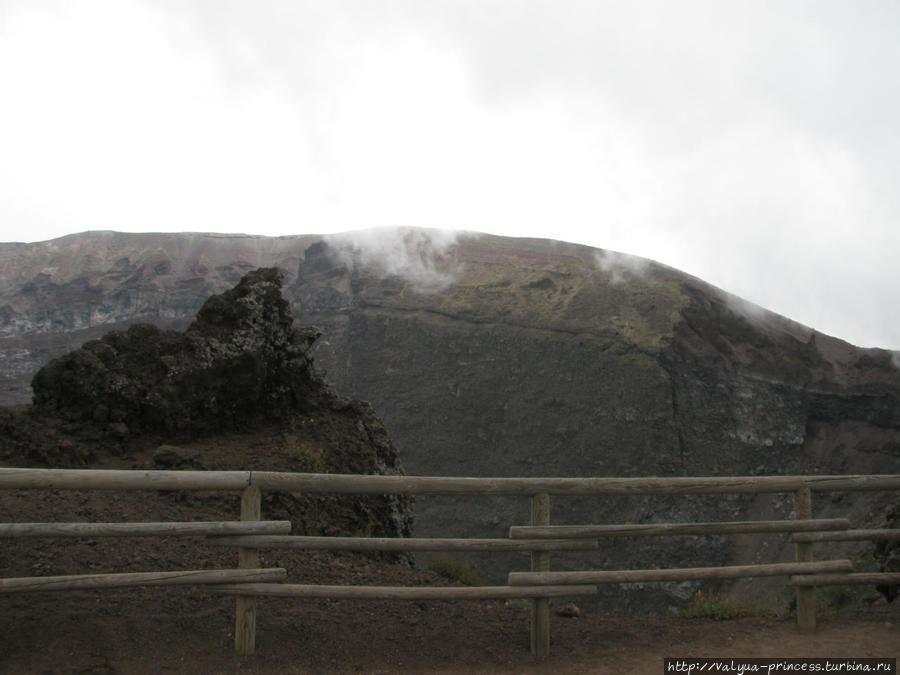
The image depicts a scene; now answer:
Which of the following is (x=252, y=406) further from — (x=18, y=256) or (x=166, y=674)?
(x=18, y=256)

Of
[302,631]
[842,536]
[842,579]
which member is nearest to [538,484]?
[302,631]

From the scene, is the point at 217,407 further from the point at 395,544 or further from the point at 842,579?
the point at 842,579

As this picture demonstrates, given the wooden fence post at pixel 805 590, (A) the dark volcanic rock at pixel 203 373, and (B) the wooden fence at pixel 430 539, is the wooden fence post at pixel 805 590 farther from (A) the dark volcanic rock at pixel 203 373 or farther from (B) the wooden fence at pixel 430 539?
(A) the dark volcanic rock at pixel 203 373

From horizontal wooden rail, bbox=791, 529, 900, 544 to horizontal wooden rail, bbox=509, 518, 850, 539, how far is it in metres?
0.05

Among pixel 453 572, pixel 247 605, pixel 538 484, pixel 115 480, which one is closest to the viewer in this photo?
pixel 115 480

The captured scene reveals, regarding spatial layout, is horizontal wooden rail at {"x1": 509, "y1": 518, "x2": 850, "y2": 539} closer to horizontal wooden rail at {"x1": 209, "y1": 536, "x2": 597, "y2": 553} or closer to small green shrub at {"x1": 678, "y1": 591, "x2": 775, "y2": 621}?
horizontal wooden rail at {"x1": 209, "y1": 536, "x2": 597, "y2": 553}

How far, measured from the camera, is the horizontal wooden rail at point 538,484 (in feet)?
16.2

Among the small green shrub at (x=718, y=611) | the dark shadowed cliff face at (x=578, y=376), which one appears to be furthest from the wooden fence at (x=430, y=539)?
the dark shadowed cliff face at (x=578, y=376)

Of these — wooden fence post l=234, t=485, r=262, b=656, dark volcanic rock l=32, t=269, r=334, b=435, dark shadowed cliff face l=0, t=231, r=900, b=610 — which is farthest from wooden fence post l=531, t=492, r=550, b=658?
dark shadowed cliff face l=0, t=231, r=900, b=610

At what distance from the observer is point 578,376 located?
35.1 m

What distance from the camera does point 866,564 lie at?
58.3 feet

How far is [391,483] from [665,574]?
220cm

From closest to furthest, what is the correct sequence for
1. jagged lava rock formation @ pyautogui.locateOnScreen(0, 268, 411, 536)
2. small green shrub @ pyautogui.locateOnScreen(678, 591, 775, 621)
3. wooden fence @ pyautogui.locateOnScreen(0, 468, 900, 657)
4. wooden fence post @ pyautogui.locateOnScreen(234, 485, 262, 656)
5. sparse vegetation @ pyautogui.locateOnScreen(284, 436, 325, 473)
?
1. wooden fence @ pyautogui.locateOnScreen(0, 468, 900, 657)
2. wooden fence post @ pyautogui.locateOnScreen(234, 485, 262, 656)
3. small green shrub @ pyautogui.locateOnScreen(678, 591, 775, 621)
4. jagged lava rock formation @ pyautogui.locateOnScreen(0, 268, 411, 536)
5. sparse vegetation @ pyautogui.locateOnScreen(284, 436, 325, 473)

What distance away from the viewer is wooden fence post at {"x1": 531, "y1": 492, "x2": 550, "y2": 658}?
512 cm
